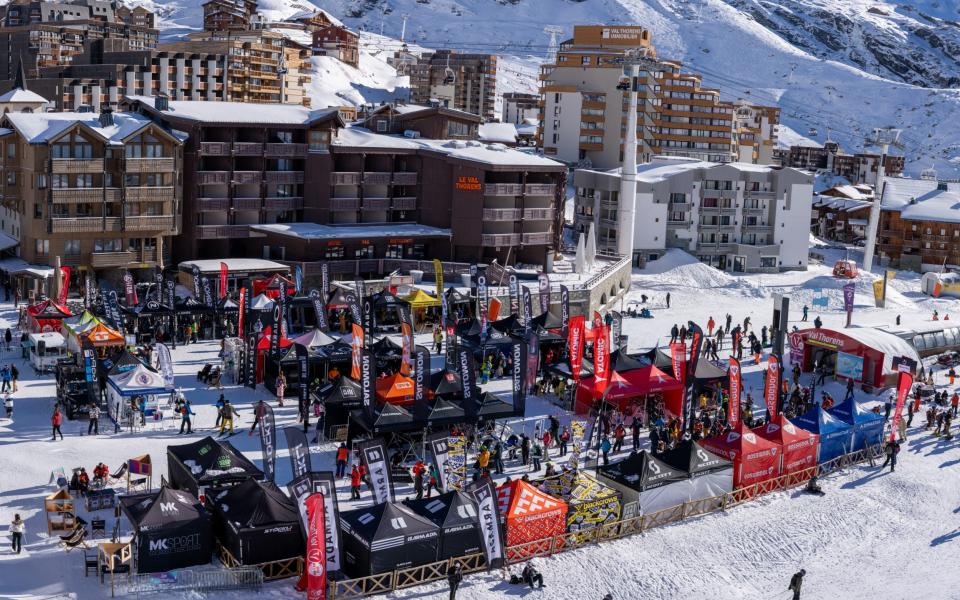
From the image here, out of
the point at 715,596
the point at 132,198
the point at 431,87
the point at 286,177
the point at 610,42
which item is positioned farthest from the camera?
the point at 431,87

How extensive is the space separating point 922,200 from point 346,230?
191 ft

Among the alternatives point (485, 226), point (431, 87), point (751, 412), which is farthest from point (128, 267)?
point (431, 87)

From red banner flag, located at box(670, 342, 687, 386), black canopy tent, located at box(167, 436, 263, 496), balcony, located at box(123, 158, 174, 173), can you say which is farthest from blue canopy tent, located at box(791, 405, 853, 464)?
balcony, located at box(123, 158, 174, 173)

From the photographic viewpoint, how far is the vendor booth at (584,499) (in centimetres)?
2953

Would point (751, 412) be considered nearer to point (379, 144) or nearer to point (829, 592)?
point (829, 592)

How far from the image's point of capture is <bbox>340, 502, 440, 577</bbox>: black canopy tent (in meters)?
25.6

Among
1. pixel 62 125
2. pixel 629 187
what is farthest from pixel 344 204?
pixel 629 187

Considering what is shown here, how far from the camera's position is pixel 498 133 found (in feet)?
364

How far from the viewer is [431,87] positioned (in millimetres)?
152000

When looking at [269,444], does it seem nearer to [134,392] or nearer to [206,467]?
[206,467]

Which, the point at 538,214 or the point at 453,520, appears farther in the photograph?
the point at 538,214

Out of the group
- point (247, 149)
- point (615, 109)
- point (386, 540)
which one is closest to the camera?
point (386, 540)

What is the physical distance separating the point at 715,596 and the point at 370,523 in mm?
9095

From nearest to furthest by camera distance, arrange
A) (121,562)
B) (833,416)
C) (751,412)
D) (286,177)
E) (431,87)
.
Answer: (121,562)
(833,416)
(751,412)
(286,177)
(431,87)
